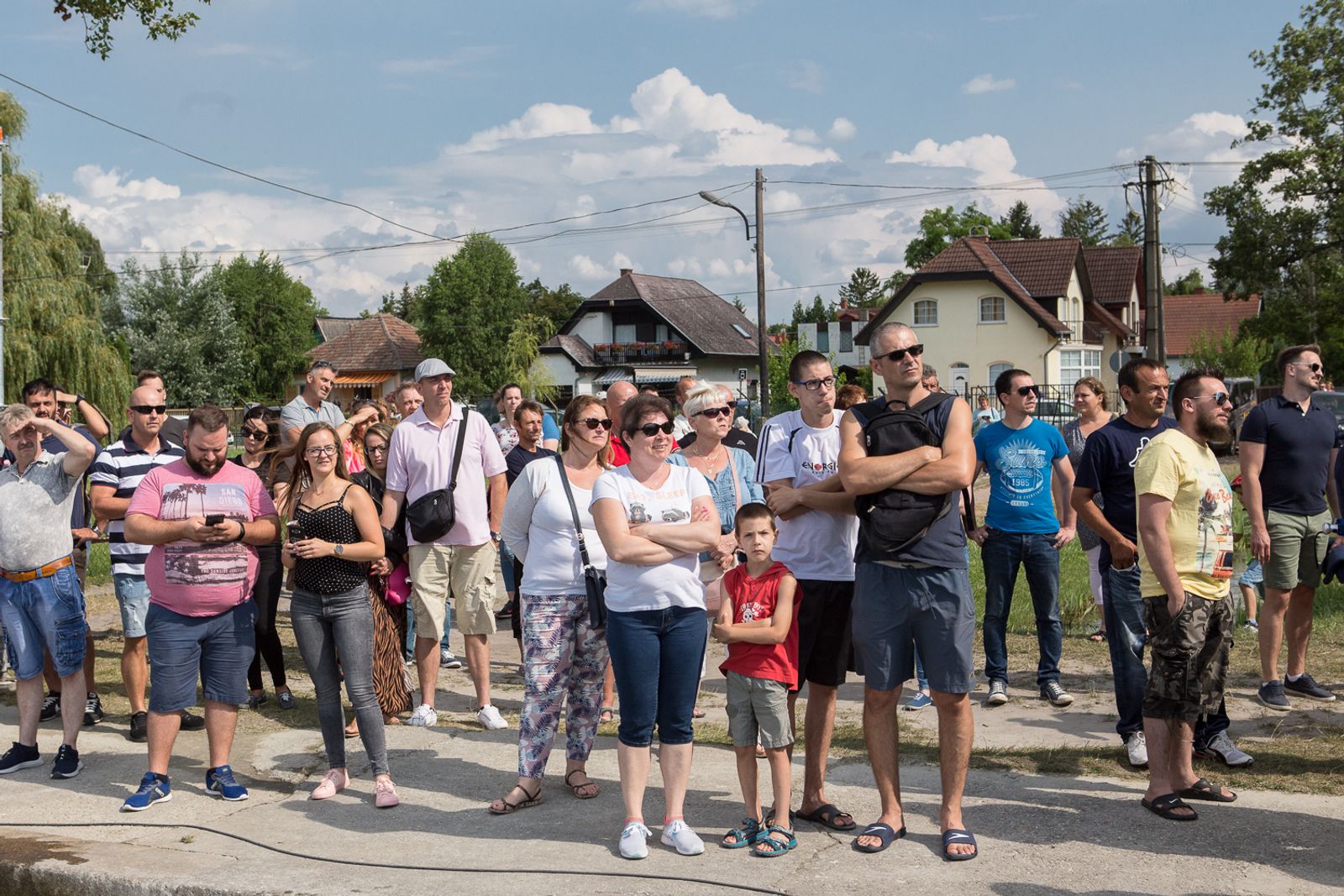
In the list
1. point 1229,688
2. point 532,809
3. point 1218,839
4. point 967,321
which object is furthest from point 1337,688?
point 967,321

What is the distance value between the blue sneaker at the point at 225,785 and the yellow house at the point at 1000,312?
4601 centimetres

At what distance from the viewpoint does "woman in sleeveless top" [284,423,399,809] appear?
5914 millimetres

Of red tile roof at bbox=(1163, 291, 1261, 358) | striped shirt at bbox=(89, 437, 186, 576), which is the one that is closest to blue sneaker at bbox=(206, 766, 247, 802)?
striped shirt at bbox=(89, 437, 186, 576)

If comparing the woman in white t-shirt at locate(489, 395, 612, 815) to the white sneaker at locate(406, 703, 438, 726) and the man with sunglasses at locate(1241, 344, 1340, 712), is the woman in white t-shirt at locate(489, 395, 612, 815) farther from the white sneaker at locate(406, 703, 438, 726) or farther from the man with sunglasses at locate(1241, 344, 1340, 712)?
the man with sunglasses at locate(1241, 344, 1340, 712)

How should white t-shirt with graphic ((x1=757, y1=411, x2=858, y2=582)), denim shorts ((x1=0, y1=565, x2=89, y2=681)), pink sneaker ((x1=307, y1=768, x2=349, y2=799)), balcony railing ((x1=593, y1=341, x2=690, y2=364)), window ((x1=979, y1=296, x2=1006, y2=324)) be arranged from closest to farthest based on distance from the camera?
white t-shirt with graphic ((x1=757, y1=411, x2=858, y2=582))
pink sneaker ((x1=307, y1=768, x2=349, y2=799))
denim shorts ((x1=0, y1=565, x2=89, y2=681))
window ((x1=979, y1=296, x2=1006, y2=324))
balcony railing ((x1=593, y1=341, x2=690, y2=364))

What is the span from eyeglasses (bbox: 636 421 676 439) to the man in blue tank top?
0.71m

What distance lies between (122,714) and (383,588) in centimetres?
205

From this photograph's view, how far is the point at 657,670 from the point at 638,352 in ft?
200

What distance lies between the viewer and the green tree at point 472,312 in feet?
218

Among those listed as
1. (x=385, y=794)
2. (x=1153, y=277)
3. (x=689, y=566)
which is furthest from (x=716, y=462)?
(x=1153, y=277)

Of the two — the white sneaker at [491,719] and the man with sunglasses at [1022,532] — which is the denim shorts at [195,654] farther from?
the man with sunglasses at [1022,532]

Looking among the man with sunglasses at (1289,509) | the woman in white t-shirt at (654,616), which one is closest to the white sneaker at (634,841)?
the woman in white t-shirt at (654,616)

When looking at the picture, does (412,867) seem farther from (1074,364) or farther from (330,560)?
(1074,364)

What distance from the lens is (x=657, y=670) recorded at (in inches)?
200
